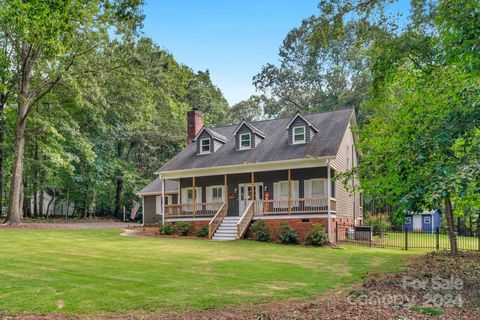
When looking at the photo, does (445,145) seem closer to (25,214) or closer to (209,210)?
(209,210)

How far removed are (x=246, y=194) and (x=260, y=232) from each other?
168 inches

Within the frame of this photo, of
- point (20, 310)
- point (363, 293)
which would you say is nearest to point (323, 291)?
point (363, 293)

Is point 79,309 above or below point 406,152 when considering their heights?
below

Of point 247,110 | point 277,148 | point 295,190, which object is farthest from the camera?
point 247,110

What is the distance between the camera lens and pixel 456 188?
19.4 feet

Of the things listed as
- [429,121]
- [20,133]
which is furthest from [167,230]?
[429,121]

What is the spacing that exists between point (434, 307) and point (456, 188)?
2.07m

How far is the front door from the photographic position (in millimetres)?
23938

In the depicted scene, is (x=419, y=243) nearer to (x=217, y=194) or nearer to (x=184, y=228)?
(x=217, y=194)

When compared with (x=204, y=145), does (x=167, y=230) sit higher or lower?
lower

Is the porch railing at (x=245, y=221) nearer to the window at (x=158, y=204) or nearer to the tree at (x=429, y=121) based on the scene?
the tree at (x=429, y=121)

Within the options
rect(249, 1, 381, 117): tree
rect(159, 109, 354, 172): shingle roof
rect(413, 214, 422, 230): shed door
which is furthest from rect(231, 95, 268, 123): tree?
rect(159, 109, 354, 172): shingle roof

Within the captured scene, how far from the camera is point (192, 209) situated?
80.5ft

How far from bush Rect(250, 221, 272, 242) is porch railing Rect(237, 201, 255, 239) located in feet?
1.42
